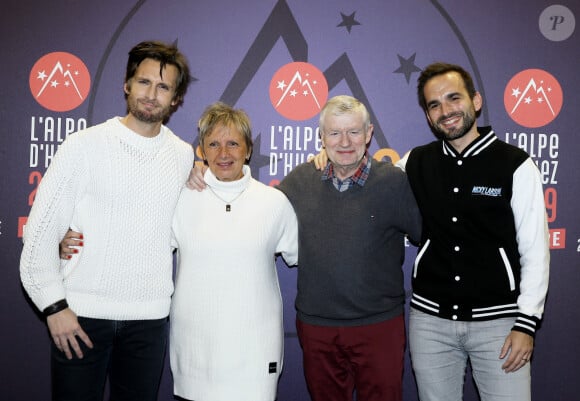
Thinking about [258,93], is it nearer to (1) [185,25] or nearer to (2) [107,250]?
(1) [185,25]

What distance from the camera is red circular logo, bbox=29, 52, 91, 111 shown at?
262 centimetres

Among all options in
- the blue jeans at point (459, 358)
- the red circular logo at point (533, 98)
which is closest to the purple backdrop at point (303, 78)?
the red circular logo at point (533, 98)

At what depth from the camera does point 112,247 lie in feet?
5.98

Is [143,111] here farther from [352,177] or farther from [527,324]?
[527,324]

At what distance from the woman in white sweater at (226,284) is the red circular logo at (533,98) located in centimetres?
162

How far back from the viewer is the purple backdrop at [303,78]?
8.63 feet

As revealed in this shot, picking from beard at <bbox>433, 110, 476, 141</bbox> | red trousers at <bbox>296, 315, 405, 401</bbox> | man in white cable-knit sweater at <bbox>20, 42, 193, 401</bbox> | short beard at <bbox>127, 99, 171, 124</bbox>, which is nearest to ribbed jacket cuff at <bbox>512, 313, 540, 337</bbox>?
red trousers at <bbox>296, 315, 405, 401</bbox>

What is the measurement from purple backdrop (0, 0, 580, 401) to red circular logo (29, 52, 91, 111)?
11mm

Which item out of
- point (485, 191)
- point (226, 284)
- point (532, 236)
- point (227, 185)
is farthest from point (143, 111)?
point (532, 236)

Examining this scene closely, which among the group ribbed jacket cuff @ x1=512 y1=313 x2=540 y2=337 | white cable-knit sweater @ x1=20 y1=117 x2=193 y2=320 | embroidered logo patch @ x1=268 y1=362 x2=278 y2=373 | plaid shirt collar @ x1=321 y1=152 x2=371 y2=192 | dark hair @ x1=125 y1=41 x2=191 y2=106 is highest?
dark hair @ x1=125 y1=41 x2=191 y2=106

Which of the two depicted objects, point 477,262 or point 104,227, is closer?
point 104,227

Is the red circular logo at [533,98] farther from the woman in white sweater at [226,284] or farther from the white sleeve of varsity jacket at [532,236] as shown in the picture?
the woman in white sweater at [226,284]

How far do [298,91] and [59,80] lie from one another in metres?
1.34

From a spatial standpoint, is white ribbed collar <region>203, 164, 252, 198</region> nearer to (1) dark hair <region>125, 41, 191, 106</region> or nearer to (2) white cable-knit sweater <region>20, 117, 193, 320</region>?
(2) white cable-knit sweater <region>20, 117, 193, 320</region>
